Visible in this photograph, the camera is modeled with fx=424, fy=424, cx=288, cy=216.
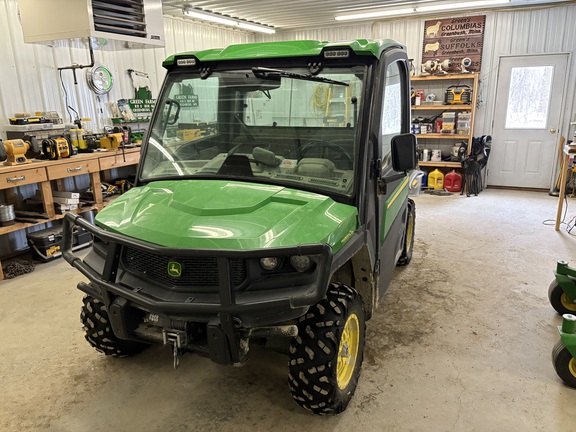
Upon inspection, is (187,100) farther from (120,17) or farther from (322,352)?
(120,17)

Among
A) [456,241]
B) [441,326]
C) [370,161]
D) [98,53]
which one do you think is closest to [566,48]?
[456,241]

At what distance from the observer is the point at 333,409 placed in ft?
7.52

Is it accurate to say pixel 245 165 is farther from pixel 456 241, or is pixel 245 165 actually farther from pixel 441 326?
pixel 456 241

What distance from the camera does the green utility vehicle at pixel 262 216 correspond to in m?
1.95

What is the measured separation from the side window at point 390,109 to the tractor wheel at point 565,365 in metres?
1.58

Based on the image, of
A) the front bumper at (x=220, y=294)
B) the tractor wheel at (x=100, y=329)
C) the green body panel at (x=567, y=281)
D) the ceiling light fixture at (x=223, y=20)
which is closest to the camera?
the front bumper at (x=220, y=294)

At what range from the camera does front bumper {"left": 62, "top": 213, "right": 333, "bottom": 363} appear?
6.07ft

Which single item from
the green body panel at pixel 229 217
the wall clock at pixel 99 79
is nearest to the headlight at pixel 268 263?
the green body panel at pixel 229 217

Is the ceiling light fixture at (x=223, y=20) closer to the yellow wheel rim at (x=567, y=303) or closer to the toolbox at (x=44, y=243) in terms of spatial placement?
the toolbox at (x=44, y=243)

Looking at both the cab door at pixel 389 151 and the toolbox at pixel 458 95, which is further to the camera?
the toolbox at pixel 458 95

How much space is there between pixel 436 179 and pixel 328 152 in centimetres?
644

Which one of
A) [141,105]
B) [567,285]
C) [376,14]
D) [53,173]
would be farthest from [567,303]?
[141,105]

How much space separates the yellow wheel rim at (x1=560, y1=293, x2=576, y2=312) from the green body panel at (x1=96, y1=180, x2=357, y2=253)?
228cm

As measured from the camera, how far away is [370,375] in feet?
9.00
